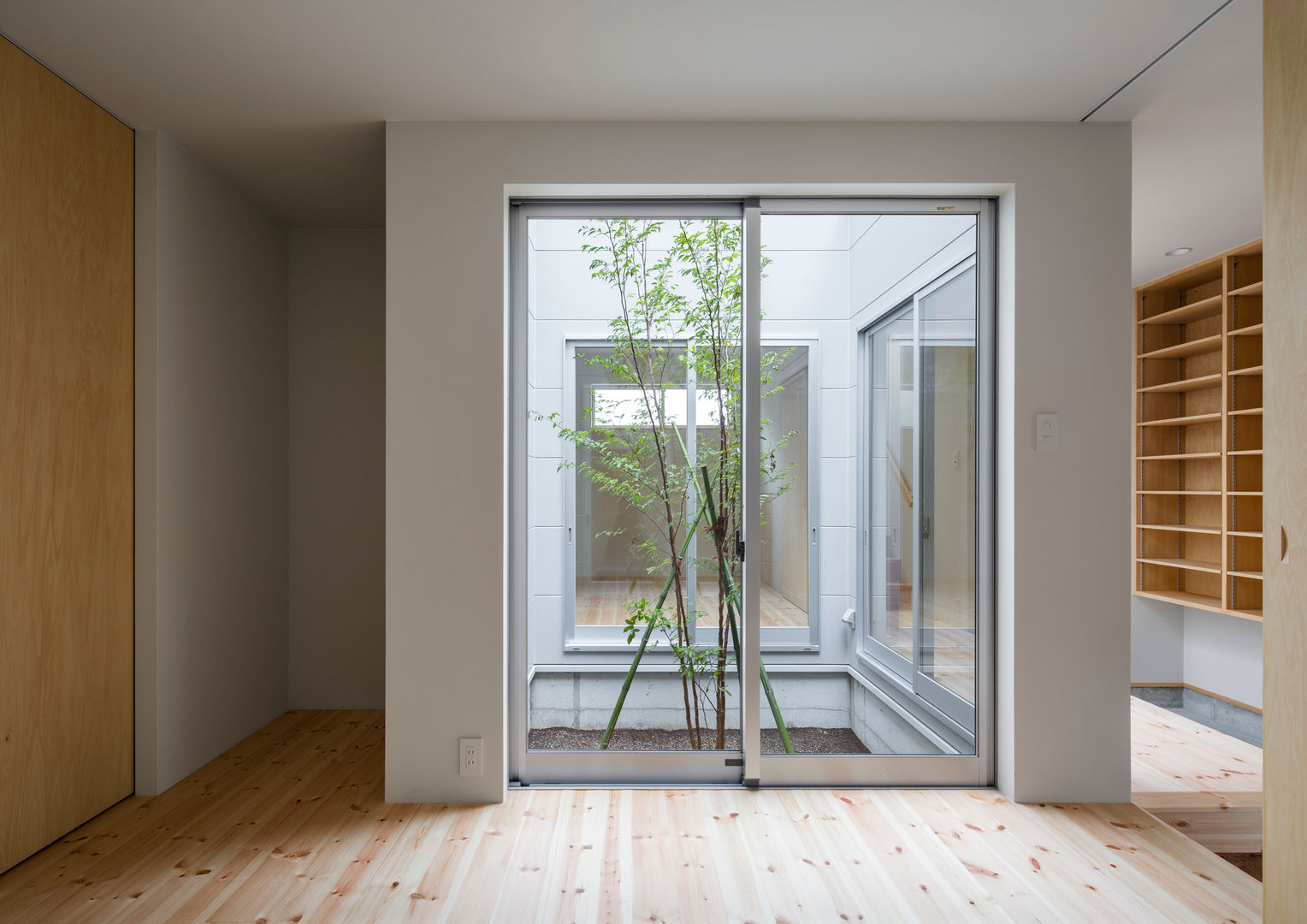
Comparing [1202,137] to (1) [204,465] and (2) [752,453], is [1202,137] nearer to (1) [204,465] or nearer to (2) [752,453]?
(2) [752,453]

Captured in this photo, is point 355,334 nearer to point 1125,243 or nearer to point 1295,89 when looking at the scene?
point 1125,243

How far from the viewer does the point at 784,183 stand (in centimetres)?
281

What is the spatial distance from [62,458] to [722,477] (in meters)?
2.27

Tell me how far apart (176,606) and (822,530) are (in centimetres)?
256

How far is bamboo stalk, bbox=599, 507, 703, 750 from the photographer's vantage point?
2971 mm

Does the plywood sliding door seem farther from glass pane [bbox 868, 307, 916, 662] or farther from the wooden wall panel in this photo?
the wooden wall panel

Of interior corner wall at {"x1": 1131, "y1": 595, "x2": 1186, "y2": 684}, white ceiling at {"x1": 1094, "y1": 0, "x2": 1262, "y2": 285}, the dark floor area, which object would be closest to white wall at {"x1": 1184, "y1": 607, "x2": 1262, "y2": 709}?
interior corner wall at {"x1": 1131, "y1": 595, "x2": 1186, "y2": 684}

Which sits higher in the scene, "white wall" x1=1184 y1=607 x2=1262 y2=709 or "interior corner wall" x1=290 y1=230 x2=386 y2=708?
"interior corner wall" x1=290 y1=230 x2=386 y2=708

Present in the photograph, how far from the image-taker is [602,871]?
228 cm

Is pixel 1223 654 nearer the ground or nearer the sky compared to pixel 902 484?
nearer the ground

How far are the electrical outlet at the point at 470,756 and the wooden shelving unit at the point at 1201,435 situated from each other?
4.22m

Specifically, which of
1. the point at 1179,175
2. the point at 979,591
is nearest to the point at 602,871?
the point at 979,591

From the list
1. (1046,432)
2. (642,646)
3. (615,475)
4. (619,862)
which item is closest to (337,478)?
(615,475)

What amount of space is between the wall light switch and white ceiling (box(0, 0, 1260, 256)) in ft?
3.59
